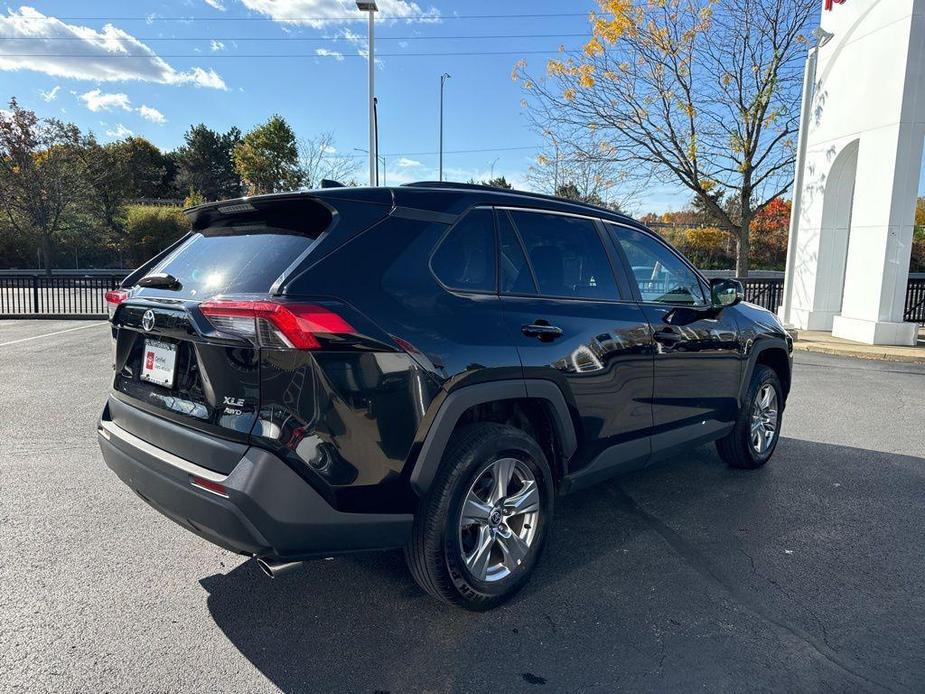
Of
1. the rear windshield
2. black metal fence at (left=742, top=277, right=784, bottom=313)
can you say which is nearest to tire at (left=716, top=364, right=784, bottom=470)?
the rear windshield

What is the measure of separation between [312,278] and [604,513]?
8.46ft

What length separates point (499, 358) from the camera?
9.05 feet

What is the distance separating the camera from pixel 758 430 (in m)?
4.88

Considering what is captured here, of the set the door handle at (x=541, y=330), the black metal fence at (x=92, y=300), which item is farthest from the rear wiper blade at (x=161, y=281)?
the black metal fence at (x=92, y=300)

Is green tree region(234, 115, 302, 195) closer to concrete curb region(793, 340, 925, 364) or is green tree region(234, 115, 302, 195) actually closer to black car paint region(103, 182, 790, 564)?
concrete curb region(793, 340, 925, 364)

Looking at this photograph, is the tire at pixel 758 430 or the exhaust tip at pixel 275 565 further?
the tire at pixel 758 430

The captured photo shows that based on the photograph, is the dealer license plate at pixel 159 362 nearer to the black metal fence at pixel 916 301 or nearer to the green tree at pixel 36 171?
the black metal fence at pixel 916 301

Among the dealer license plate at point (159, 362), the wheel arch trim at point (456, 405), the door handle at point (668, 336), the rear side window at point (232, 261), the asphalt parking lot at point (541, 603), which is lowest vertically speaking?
the asphalt parking lot at point (541, 603)

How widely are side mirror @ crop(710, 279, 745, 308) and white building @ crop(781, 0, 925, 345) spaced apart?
9218 millimetres

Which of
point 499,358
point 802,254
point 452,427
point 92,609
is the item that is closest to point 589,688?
point 452,427

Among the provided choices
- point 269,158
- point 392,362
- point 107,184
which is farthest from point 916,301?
point 107,184

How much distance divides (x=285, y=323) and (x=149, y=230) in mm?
40324

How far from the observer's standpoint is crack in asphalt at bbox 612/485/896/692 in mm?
2523

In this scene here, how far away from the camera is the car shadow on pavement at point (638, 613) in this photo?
247 centimetres
